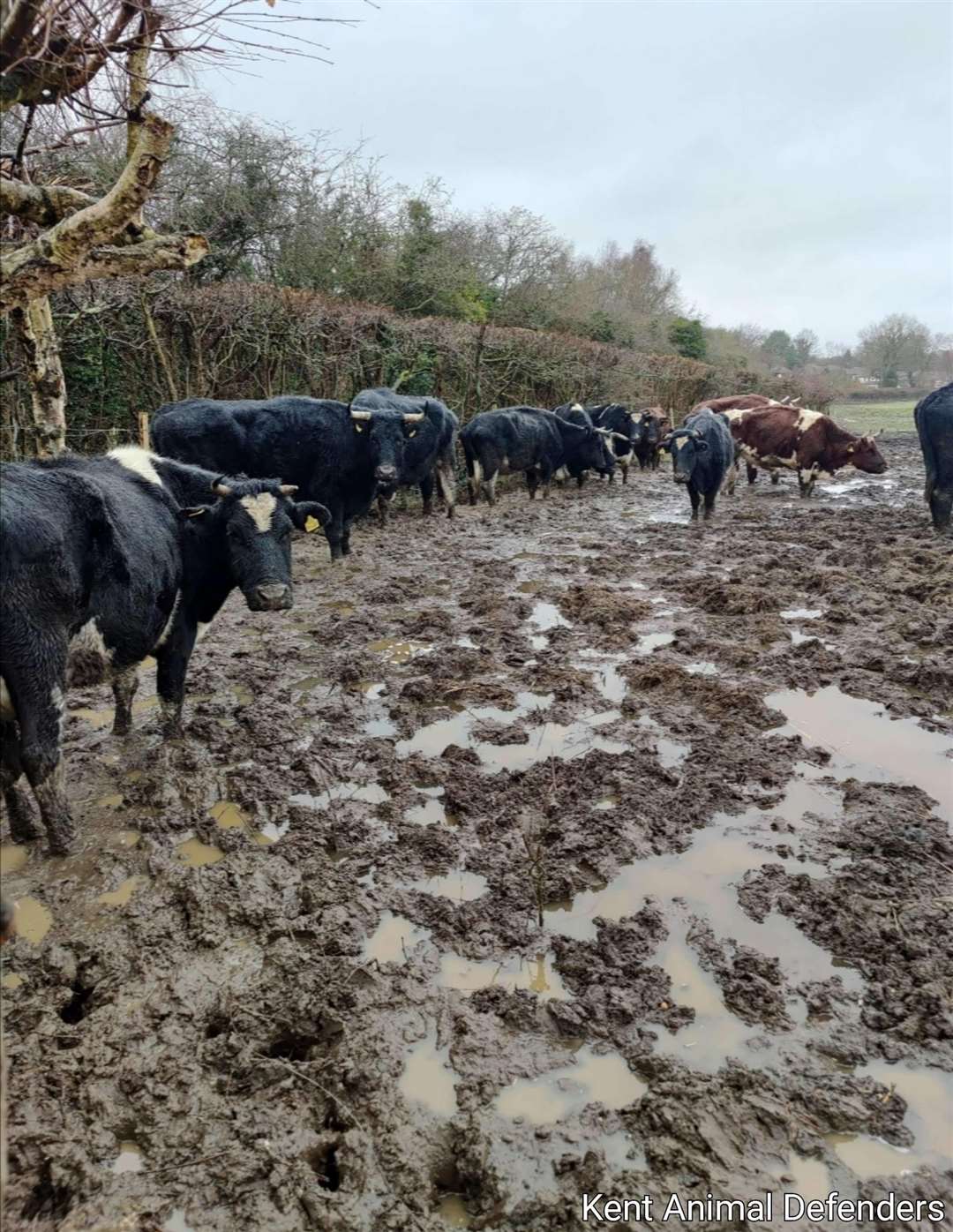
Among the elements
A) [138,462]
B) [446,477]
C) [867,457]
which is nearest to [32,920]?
[138,462]

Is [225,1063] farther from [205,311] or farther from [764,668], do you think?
[205,311]

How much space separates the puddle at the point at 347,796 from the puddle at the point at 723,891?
4.21 ft

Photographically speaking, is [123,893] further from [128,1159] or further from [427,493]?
[427,493]

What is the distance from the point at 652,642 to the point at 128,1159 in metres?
5.35

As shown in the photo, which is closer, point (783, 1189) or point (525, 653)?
point (783, 1189)

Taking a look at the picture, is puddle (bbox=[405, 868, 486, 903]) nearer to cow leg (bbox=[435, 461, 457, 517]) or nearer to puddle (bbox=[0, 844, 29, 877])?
puddle (bbox=[0, 844, 29, 877])

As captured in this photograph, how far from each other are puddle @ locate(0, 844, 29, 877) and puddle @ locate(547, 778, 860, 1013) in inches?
101

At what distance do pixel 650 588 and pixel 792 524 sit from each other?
5.20 m

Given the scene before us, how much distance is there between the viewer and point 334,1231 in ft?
6.37

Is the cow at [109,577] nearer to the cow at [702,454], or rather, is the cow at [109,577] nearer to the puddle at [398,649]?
the puddle at [398,649]

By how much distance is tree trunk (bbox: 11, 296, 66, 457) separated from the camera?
18.6 ft

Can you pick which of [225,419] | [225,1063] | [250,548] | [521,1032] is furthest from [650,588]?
[225,1063]

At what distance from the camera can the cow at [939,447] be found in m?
10.4

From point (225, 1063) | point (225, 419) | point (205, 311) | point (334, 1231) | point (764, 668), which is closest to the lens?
point (334, 1231)
